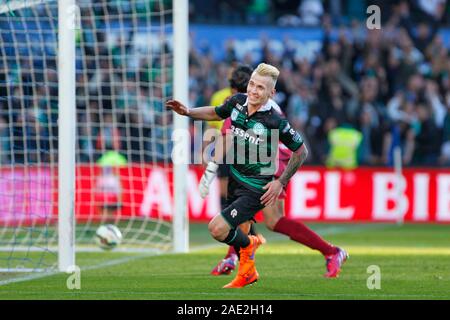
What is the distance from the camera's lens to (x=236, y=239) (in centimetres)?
1017

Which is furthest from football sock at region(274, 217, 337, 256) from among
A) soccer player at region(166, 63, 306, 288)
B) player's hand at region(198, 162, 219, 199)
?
soccer player at region(166, 63, 306, 288)

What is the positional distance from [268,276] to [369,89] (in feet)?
39.1

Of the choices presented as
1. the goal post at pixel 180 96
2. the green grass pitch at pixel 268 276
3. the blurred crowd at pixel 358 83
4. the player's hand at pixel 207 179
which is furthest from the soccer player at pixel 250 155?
the blurred crowd at pixel 358 83

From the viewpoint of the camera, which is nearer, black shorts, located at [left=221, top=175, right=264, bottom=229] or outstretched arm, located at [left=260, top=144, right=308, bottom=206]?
outstretched arm, located at [left=260, top=144, right=308, bottom=206]

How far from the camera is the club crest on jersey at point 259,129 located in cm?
1005

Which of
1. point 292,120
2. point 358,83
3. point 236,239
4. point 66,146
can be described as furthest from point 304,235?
point 358,83

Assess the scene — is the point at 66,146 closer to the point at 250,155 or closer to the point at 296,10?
the point at 250,155

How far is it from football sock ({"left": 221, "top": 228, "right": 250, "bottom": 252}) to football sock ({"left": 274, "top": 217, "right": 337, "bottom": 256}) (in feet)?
4.33

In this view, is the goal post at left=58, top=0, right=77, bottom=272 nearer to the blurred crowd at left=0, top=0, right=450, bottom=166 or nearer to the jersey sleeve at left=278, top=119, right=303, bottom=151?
the jersey sleeve at left=278, top=119, right=303, bottom=151

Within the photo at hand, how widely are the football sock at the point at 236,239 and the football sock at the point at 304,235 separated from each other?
1.32 m

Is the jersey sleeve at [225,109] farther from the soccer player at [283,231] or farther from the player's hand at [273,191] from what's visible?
the soccer player at [283,231]

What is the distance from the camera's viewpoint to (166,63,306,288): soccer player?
32.6 ft

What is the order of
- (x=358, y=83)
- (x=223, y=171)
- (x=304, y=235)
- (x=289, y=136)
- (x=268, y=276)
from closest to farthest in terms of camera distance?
(x=289, y=136) → (x=268, y=276) → (x=304, y=235) → (x=223, y=171) → (x=358, y=83)
